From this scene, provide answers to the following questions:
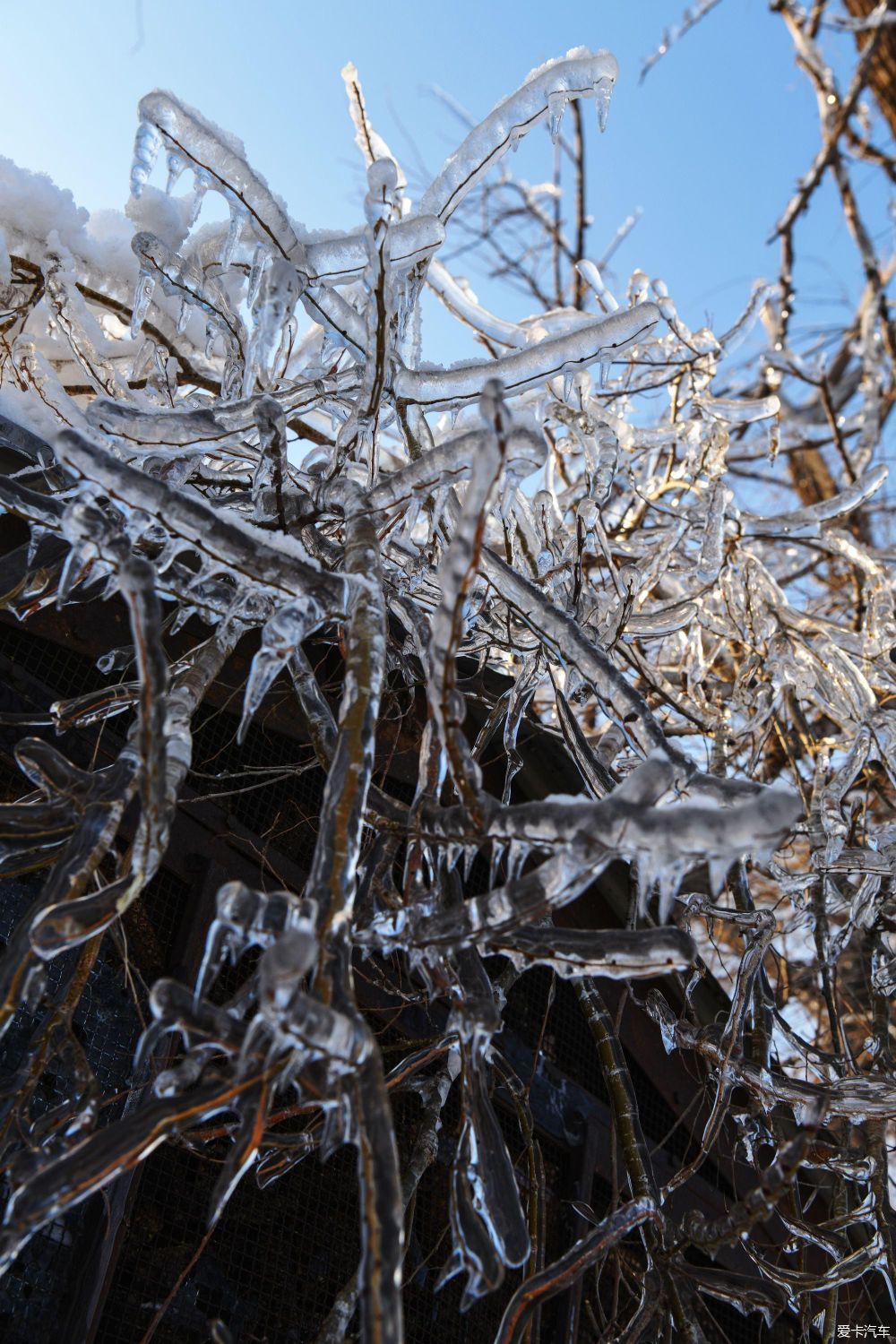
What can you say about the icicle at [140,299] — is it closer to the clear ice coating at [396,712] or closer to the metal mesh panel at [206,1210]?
the clear ice coating at [396,712]

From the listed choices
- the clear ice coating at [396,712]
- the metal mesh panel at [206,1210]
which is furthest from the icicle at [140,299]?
the metal mesh panel at [206,1210]

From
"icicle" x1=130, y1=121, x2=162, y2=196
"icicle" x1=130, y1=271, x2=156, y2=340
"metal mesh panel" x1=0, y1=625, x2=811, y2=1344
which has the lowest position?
"metal mesh panel" x1=0, y1=625, x2=811, y2=1344

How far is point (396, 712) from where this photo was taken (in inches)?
126

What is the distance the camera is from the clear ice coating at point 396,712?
4.02 ft

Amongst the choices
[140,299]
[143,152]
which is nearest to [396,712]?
[140,299]

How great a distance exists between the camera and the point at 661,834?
46.6 inches

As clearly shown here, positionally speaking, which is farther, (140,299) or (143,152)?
(140,299)

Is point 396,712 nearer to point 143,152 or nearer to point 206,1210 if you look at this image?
point 206,1210

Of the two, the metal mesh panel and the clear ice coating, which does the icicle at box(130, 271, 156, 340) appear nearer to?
the clear ice coating

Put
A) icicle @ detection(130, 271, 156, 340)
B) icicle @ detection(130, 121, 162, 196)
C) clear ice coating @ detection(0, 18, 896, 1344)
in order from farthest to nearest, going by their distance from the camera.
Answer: icicle @ detection(130, 271, 156, 340) → icicle @ detection(130, 121, 162, 196) → clear ice coating @ detection(0, 18, 896, 1344)

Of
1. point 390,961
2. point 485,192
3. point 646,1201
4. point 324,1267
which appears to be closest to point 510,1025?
point 390,961

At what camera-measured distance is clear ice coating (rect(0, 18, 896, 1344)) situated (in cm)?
123

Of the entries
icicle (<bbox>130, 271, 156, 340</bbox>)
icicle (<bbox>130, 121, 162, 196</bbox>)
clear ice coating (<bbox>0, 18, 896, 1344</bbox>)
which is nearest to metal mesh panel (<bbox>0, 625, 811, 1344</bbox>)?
clear ice coating (<bbox>0, 18, 896, 1344</bbox>)

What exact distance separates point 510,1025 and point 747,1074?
1245mm
